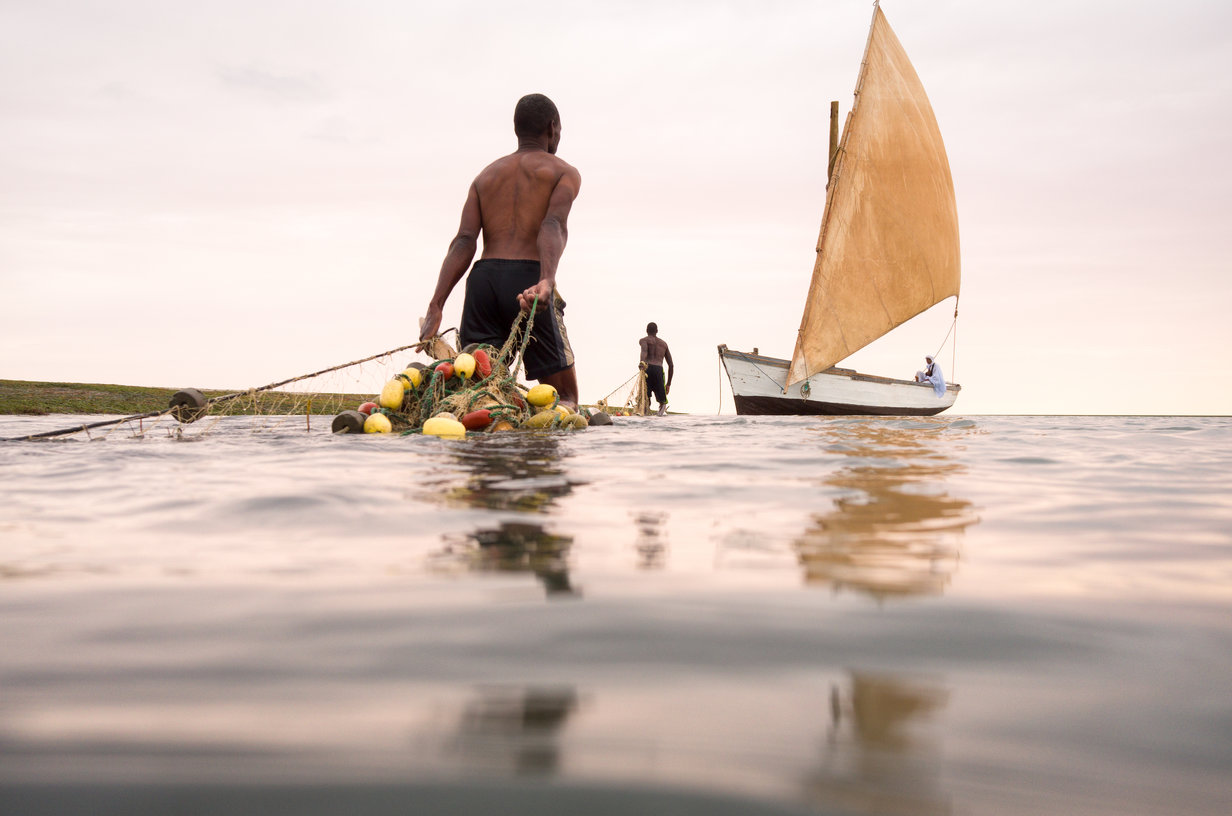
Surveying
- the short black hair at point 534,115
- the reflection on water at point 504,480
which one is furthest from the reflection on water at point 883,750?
the short black hair at point 534,115

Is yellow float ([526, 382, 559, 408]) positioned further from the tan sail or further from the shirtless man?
the tan sail

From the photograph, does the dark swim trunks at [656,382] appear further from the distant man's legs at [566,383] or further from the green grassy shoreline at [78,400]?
the distant man's legs at [566,383]

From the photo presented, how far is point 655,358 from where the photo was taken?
18.2 meters

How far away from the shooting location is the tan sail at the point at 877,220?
57.1 feet

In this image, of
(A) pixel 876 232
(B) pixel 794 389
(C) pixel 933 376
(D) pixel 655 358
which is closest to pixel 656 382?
(D) pixel 655 358

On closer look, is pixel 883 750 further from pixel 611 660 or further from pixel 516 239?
pixel 516 239

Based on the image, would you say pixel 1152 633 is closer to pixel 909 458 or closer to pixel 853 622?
pixel 853 622

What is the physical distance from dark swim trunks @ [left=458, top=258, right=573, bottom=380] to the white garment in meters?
19.1

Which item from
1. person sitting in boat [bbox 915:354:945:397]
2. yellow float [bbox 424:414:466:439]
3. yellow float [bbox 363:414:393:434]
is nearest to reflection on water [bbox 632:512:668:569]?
yellow float [bbox 424:414:466:439]

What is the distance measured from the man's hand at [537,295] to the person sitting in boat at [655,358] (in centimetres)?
1176

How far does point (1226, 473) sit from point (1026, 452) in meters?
1.00

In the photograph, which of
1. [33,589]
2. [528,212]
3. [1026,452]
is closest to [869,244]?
[528,212]

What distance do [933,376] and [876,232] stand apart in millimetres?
7569

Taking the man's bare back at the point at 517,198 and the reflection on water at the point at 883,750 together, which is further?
the man's bare back at the point at 517,198
